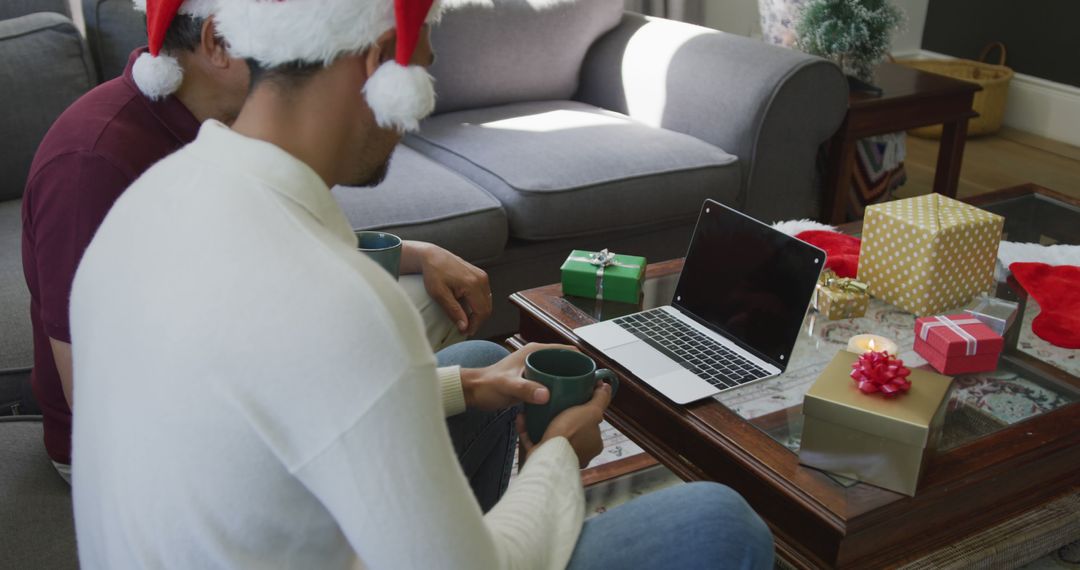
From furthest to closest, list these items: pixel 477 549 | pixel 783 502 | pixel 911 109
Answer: pixel 911 109, pixel 783 502, pixel 477 549

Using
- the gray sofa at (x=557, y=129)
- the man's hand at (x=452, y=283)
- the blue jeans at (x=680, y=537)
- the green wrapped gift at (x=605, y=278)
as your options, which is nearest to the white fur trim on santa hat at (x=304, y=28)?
the blue jeans at (x=680, y=537)

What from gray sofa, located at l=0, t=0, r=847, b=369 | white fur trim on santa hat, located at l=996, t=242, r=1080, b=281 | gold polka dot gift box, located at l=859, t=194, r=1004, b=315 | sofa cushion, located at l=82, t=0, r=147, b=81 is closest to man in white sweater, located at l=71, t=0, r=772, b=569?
gold polka dot gift box, located at l=859, t=194, r=1004, b=315

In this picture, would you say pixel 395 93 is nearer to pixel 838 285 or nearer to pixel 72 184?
pixel 72 184

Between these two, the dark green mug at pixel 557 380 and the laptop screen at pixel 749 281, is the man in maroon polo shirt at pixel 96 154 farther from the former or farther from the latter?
the laptop screen at pixel 749 281

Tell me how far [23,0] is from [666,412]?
1868 millimetres

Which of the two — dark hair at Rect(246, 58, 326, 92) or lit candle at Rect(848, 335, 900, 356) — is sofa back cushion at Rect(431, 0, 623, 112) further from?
dark hair at Rect(246, 58, 326, 92)

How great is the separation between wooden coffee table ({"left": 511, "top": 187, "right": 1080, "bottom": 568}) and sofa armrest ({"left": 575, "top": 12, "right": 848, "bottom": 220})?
1024mm

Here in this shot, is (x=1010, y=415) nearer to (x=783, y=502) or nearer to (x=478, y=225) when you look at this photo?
(x=783, y=502)

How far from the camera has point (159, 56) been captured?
46.8 inches

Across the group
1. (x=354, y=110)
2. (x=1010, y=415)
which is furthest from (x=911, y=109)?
(x=354, y=110)

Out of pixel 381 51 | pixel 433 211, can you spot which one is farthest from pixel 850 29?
pixel 381 51

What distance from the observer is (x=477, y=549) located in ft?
2.42

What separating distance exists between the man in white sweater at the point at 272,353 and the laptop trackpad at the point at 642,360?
607 millimetres

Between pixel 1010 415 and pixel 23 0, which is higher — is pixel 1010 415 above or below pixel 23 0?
below
